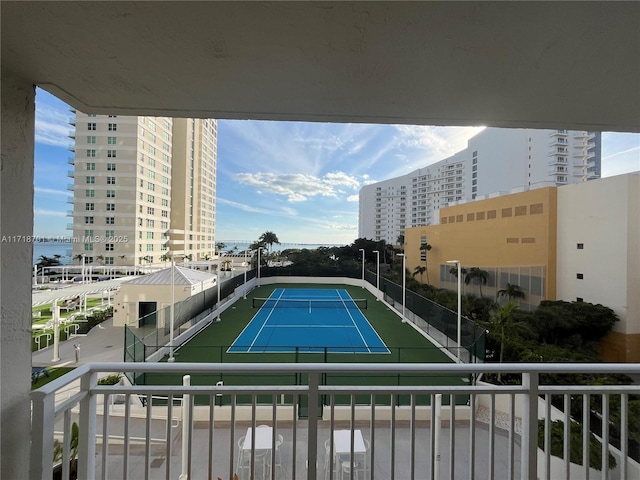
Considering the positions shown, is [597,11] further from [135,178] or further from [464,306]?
[464,306]

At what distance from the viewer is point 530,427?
1095 millimetres

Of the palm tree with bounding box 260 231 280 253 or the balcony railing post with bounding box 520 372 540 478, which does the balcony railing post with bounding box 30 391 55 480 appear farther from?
the palm tree with bounding box 260 231 280 253

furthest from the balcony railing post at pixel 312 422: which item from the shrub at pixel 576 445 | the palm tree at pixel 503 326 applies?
the palm tree at pixel 503 326

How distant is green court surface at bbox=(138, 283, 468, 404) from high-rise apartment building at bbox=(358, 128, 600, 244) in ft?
9.92

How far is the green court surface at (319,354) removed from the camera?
3951 millimetres

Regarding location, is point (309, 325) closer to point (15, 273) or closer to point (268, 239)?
point (268, 239)

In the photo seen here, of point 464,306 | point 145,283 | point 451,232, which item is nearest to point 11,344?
point 145,283

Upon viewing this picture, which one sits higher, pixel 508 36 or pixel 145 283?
pixel 508 36

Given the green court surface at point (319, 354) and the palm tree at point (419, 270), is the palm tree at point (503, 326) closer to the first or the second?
the green court surface at point (319, 354)

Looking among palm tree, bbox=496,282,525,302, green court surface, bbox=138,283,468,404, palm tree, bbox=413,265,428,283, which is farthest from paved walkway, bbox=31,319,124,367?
palm tree, bbox=496,282,525,302

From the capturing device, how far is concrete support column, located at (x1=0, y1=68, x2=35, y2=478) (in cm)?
91

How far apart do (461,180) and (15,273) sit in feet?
26.3

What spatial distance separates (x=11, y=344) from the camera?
93 cm

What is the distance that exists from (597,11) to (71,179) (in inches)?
119
